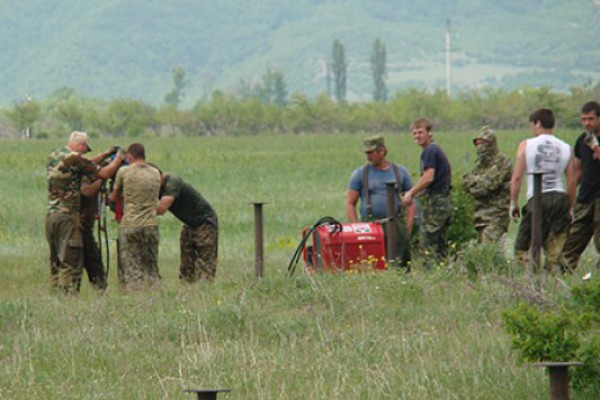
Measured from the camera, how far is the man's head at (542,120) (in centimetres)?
1178

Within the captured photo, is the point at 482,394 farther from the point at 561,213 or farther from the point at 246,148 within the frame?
the point at 246,148

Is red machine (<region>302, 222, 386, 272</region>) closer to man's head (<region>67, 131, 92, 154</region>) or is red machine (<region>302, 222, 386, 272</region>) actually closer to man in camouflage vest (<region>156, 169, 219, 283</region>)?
man in camouflage vest (<region>156, 169, 219, 283</region>)

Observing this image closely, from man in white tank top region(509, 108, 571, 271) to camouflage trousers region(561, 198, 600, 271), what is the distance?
0.78 feet

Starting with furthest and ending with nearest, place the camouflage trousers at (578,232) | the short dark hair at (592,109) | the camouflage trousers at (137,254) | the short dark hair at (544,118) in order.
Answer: the camouflage trousers at (137,254) → the camouflage trousers at (578,232) → the short dark hair at (544,118) → the short dark hair at (592,109)

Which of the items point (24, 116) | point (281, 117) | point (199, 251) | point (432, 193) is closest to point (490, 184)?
point (432, 193)

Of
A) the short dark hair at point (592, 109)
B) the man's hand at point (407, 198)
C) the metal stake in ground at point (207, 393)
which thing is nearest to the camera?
the metal stake in ground at point (207, 393)

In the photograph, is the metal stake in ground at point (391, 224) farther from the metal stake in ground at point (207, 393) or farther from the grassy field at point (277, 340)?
the metal stake in ground at point (207, 393)

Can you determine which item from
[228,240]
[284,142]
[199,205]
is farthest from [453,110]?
[199,205]

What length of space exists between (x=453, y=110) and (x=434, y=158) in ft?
394

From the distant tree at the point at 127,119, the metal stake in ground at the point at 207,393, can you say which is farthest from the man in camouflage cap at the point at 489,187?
the distant tree at the point at 127,119

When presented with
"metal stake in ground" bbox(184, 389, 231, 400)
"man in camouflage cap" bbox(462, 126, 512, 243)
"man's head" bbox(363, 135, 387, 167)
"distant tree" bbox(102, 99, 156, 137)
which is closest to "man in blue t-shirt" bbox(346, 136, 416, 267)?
"man's head" bbox(363, 135, 387, 167)

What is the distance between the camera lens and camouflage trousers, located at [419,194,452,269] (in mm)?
12602

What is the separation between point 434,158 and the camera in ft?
41.1

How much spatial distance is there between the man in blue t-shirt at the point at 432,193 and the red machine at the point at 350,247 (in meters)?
0.90
